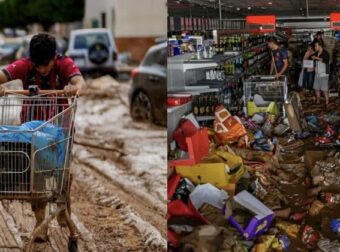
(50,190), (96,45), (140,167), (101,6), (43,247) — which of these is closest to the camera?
(50,190)

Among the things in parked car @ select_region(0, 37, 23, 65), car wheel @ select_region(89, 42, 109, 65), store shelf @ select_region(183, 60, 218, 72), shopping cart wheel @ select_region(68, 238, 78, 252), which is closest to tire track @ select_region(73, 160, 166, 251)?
shopping cart wheel @ select_region(68, 238, 78, 252)

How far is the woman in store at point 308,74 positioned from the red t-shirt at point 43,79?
2244 millimetres

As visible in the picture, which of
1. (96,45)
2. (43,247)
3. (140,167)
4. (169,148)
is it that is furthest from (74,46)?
(169,148)

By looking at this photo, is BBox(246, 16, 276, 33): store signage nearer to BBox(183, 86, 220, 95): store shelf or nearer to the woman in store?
the woman in store

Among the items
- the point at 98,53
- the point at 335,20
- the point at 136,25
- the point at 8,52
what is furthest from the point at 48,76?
the point at 8,52

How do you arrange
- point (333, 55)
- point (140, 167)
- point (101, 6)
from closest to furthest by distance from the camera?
point (333, 55) < point (140, 167) < point (101, 6)

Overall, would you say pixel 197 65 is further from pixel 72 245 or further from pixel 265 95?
pixel 72 245

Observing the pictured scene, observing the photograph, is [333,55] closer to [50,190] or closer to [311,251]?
[311,251]

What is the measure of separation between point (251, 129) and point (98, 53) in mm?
25117

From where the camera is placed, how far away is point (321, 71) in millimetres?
4336

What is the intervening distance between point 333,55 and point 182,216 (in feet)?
4.04

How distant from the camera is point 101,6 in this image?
56.0m

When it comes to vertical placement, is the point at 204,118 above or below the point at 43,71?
below

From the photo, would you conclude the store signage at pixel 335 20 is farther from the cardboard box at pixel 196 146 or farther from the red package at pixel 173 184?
the red package at pixel 173 184
